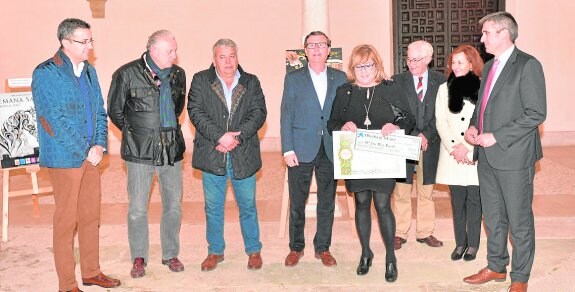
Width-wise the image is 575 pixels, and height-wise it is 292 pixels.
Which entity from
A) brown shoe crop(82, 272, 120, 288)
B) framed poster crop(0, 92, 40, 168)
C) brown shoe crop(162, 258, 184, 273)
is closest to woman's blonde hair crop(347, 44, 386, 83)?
brown shoe crop(162, 258, 184, 273)

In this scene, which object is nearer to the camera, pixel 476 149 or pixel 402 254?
pixel 476 149

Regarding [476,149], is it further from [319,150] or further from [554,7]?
[554,7]

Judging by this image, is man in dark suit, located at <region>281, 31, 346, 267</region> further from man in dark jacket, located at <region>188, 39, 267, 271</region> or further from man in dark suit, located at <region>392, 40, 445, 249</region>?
man in dark suit, located at <region>392, 40, 445, 249</region>

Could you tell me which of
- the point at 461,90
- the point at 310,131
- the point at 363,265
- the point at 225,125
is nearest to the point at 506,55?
the point at 461,90

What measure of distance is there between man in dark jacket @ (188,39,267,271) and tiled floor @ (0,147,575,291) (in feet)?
1.06

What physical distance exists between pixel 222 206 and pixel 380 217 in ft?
4.09

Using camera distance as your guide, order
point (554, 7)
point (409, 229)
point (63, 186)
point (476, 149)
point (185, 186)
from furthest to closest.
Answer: point (554, 7)
point (185, 186)
point (409, 229)
point (476, 149)
point (63, 186)

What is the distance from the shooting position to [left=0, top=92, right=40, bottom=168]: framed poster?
599cm

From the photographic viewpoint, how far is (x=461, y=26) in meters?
10.6

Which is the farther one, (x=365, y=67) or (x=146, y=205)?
(x=146, y=205)

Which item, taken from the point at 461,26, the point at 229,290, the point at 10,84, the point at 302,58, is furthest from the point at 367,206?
the point at 461,26

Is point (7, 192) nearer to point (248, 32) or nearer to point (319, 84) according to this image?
point (319, 84)

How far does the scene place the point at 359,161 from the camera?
449cm

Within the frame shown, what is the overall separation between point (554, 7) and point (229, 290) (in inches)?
328
